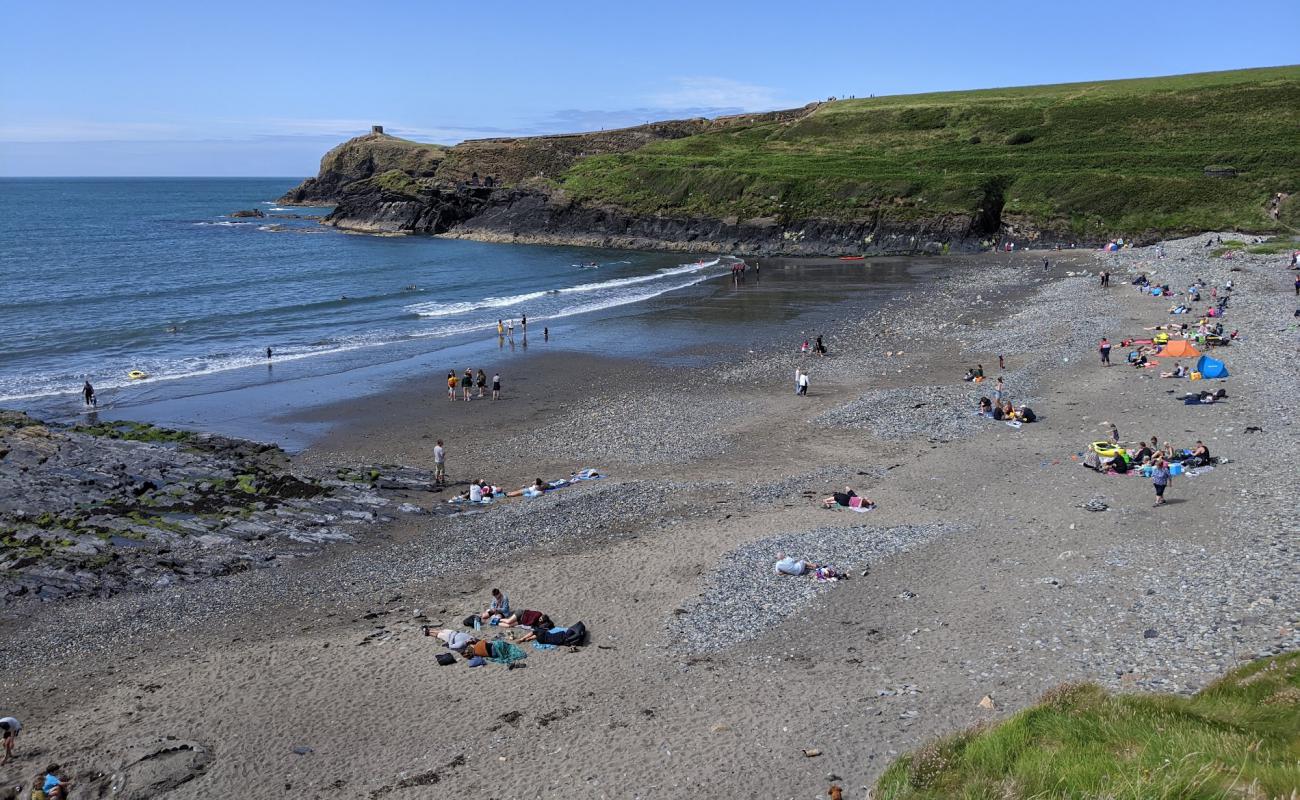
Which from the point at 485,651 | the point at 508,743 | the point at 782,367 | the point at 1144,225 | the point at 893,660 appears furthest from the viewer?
the point at 1144,225

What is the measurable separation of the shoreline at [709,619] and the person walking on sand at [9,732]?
1.25 ft

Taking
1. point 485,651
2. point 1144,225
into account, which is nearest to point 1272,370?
point 485,651

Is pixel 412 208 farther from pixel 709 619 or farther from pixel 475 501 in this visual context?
pixel 709 619

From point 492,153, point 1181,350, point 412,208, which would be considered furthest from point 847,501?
point 492,153

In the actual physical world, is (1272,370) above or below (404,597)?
above

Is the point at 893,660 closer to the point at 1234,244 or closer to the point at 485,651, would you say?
the point at 485,651

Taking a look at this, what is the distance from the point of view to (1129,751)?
31.9 ft

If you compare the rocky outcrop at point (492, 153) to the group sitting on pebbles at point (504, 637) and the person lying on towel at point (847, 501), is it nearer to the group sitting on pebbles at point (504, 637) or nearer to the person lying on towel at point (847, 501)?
the person lying on towel at point (847, 501)

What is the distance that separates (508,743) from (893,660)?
652 cm

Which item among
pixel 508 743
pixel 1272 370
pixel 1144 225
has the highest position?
pixel 1144 225

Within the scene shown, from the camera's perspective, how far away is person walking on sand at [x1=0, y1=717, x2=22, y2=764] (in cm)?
1426

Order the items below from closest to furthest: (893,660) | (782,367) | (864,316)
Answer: (893,660) → (782,367) → (864,316)

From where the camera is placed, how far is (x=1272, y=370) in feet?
104

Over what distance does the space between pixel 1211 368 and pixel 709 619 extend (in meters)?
23.5
